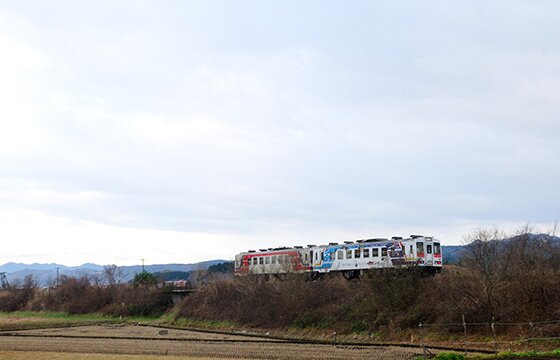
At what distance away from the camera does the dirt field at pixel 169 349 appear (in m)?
34.1

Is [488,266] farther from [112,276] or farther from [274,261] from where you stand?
[112,276]

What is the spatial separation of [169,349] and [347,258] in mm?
22774

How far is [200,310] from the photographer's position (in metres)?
67.0

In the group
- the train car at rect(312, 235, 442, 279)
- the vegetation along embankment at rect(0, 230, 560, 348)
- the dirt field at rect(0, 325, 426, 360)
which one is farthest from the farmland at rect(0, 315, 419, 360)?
the train car at rect(312, 235, 442, 279)

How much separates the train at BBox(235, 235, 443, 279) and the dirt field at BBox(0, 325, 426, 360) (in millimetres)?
14105

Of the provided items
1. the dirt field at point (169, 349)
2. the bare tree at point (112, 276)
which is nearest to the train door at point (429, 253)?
the dirt field at point (169, 349)

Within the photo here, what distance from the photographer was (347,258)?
5712 centimetres

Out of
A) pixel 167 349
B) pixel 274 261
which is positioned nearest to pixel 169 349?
pixel 167 349

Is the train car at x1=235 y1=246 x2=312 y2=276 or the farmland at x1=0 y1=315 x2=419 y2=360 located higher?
the train car at x1=235 y1=246 x2=312 y2=276

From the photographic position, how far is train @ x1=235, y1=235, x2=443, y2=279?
2014 inches

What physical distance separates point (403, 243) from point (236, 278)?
23001 millimetres

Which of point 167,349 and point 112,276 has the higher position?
point 112,276

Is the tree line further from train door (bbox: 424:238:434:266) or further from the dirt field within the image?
the dirt field

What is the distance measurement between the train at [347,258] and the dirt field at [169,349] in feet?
46.3
